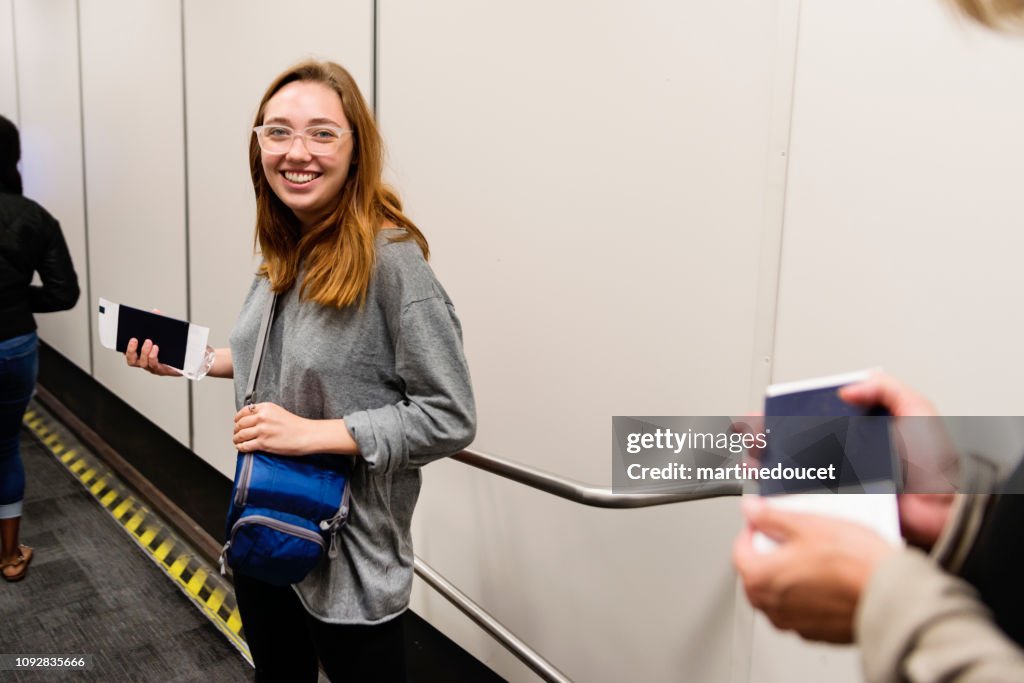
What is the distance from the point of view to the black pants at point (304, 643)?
1.10 metres

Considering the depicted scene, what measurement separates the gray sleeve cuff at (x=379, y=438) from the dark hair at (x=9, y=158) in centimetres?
206

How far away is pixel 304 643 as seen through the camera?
1244 millimetres

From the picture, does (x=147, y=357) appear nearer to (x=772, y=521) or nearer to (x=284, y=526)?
(x=284, y=526)

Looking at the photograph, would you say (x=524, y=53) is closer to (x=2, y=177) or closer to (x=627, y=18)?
(x=627, y=18)

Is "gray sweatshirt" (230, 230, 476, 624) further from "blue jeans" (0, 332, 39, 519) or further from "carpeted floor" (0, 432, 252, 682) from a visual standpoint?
"blue jeans" (0, 332, 39, 519)

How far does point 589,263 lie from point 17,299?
2.04 meters

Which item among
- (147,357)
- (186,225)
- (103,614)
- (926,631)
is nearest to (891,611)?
(926,631)

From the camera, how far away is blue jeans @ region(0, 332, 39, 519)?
7.69 ft

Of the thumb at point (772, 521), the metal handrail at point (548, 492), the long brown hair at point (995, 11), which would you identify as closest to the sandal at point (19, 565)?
the metal handrail at point (548, 492)

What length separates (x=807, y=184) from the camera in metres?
1.07

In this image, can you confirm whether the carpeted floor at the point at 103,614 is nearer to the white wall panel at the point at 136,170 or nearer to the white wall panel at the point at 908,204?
the white wall panel at the point at 136,170

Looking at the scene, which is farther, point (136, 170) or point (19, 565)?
point (136, 170)

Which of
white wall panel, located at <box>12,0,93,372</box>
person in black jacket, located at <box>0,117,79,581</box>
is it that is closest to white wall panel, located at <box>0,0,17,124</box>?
white wall panel, located at <box>12,0,93,372</box>

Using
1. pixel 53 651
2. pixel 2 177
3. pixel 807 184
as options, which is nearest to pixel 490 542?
pixel 807 184
